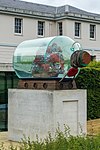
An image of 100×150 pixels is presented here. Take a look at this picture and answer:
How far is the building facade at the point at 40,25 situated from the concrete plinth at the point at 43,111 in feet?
73.0

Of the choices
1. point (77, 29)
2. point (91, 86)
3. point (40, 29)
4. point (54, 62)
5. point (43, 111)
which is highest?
point (77, 29)

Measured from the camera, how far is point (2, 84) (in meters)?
17.8

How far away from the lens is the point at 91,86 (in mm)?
19578

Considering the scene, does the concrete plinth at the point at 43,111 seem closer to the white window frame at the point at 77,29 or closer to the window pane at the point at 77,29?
the white window frame at the point at 77,29

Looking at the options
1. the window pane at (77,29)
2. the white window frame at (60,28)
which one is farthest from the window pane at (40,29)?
the window pane at (77,29)

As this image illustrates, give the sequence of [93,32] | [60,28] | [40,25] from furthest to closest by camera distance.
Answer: [93,32] → [60,28] → [40,25]

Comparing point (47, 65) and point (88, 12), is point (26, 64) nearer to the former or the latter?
point (47, 65)

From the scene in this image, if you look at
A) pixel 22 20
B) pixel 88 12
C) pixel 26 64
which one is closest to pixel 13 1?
pixel 22 20

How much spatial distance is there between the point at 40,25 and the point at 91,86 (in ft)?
67.4

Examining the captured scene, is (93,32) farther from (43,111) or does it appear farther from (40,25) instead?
(43,111)

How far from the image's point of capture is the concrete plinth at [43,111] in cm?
1201

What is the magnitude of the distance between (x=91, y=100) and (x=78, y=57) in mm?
7669

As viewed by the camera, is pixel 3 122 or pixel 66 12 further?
pixel 66 12

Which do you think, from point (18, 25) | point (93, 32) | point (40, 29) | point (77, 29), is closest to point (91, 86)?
point (18, 25)
